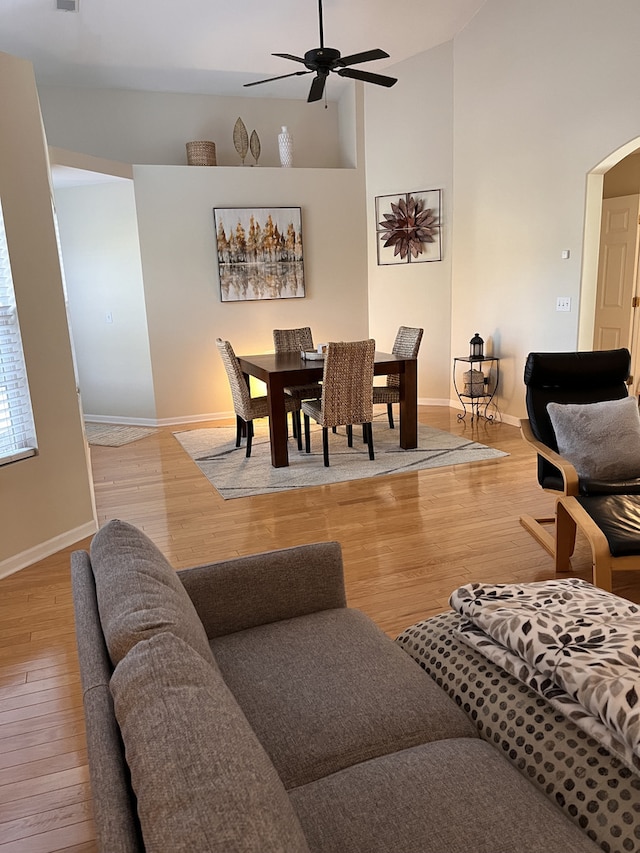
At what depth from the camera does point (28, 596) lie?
2945 mm

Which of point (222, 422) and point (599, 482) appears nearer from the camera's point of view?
point (599, 482)

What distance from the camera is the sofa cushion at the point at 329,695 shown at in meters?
1.28

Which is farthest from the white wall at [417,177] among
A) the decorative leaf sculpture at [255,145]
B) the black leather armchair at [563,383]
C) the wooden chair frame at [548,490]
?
the wooden chair frame at [548,490]

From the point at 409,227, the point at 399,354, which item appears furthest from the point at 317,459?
the point at 409,227

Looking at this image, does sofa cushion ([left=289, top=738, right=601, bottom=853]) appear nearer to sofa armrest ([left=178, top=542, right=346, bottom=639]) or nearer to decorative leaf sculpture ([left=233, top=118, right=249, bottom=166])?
sofa armrest ([left=178, top=542, right=346, bottom=639])

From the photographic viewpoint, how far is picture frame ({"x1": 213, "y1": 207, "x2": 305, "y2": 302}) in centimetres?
653

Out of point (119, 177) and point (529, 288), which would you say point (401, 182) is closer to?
A: point (529, 288)

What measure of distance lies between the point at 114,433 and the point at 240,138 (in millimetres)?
3374

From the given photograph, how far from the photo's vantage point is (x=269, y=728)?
133cm

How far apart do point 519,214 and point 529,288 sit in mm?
672

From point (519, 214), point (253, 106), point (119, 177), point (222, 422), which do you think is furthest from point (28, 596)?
point (253, 106)

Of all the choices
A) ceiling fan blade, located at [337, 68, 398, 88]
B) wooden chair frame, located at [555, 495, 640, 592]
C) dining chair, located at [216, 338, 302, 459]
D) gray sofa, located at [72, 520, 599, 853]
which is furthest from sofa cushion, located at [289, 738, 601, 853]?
ceiling fan blade, located at [337, 68, 398, 88]

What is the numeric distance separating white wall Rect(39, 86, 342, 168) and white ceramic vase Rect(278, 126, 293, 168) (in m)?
0.36

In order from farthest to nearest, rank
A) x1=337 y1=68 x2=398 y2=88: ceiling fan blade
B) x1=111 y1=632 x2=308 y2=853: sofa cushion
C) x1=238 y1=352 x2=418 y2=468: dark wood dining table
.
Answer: x1=238 y1=352 x2=418 y2=468: dark wood dining table < x1=337 y1=68 x2=398 y2=88: ceiling fan blade < x1=111 y1=632 x2=308 y2=853: sofa cushion
